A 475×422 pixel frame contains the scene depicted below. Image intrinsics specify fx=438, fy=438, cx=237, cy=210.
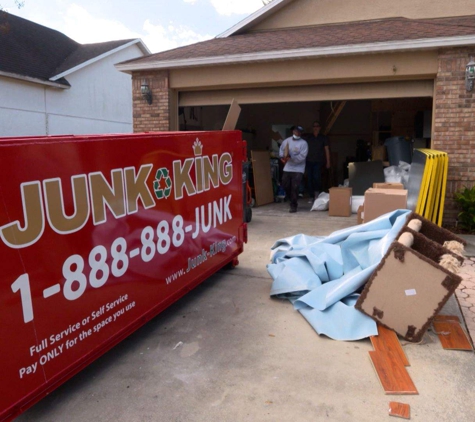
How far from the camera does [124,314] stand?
10.5ft

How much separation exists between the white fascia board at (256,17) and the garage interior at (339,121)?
2.62m

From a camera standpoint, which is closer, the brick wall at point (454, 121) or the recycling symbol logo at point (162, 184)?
the recycling symbol logo at point (162, 184)

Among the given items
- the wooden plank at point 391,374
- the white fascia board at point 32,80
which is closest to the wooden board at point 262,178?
the wooden plank at point 391,374

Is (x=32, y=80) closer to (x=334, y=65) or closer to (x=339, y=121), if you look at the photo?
(x=339, y=121)

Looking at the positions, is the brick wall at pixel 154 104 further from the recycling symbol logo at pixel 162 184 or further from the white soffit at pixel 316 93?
the recycling symbol logo at pixel 162 184

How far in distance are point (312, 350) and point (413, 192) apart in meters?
4.47

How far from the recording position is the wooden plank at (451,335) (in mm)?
3439

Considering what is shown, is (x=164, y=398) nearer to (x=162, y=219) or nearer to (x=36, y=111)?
(x=162, y=219)

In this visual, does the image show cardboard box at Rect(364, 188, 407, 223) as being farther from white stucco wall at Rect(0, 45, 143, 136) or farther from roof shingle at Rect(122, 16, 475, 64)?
white stucco wall at Rect(0, 45, 143, 136)

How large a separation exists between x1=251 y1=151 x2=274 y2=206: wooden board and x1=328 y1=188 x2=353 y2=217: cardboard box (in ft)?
6.76

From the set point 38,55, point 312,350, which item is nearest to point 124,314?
point 312,350

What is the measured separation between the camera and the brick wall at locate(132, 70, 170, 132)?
9461 mm

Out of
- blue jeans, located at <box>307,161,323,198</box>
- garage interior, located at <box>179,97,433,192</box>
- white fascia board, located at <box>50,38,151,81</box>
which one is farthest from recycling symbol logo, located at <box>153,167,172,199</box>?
white fascia board, located at <box>50,38,151,81</box>

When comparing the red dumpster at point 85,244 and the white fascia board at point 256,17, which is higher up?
the white fascia board at point 256,17
